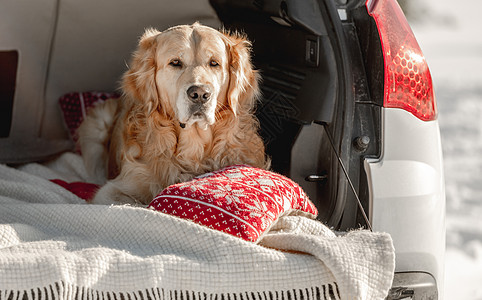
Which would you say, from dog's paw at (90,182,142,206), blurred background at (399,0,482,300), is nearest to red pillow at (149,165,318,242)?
dog's paw at (90,182,142,206)

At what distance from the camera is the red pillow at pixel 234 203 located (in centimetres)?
188

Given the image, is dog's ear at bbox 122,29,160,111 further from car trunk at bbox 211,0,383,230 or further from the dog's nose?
car trunk at bbox 211,0,383,230

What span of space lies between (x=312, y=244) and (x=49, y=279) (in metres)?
0.71

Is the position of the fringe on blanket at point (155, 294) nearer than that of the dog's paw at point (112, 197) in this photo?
Yes

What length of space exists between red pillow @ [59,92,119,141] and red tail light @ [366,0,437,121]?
1941 mm

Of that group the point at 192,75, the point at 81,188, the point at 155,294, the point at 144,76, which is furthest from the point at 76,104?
the point at 155,294

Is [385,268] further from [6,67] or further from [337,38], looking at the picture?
[6,67]

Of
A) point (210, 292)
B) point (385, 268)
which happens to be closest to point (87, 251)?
point (210, 292)

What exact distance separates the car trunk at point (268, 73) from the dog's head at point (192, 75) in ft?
0.67

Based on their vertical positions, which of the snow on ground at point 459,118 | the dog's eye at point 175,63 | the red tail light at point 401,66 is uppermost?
the red tail light at point 401,66

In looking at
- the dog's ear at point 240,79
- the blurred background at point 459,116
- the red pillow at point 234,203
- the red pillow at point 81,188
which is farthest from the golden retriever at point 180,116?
the blurred background at point 459,116

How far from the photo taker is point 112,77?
12.4 feet

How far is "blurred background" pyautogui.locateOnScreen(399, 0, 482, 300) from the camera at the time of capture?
3.73m

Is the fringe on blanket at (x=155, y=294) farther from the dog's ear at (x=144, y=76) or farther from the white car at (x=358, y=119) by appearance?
the dog's ear at (x=144, y=76)
